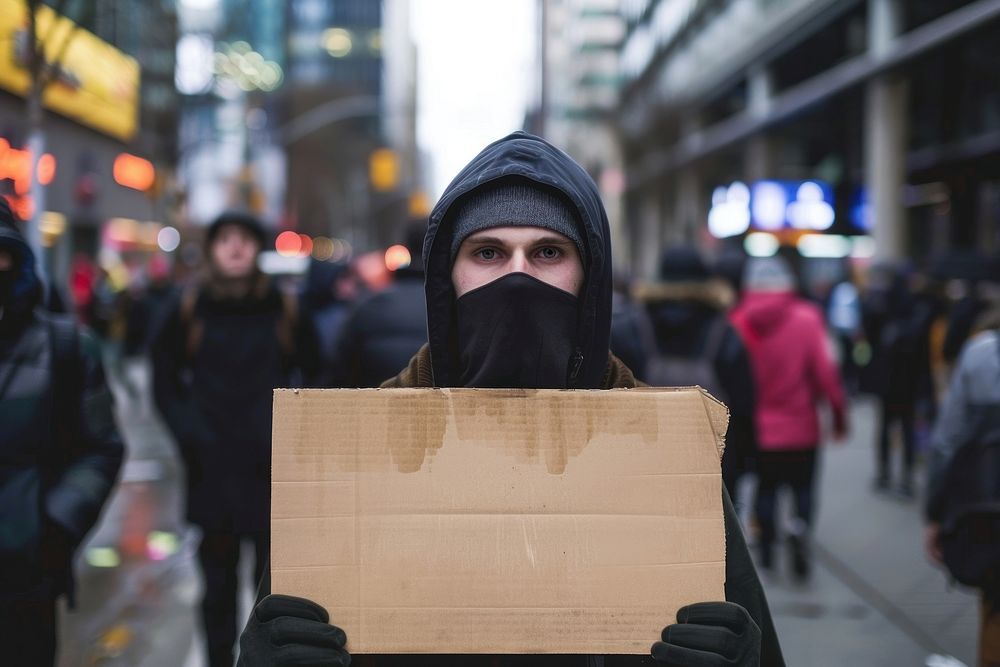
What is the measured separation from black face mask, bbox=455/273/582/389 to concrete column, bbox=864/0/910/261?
1916 cm

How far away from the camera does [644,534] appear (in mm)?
1718

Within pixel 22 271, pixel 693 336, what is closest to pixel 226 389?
pixel 22 271

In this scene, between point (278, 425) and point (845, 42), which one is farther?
point (845, 42)

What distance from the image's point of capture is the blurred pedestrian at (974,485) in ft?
11.2

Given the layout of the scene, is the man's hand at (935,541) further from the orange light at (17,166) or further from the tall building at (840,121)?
the tall building at (840,121)

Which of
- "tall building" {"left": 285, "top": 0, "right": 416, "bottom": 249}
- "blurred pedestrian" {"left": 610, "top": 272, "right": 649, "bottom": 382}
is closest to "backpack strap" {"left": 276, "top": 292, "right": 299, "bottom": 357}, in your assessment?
"blurred pedestrian" {"left": 610, "top": 272, "right": 649, "bottom": 382}

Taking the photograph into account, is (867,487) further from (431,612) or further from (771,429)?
(431,612)

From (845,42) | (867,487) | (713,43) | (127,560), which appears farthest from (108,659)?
(713,43)

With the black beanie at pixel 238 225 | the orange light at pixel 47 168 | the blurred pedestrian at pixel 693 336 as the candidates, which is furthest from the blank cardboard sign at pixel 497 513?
the orange light at pixel 47 168

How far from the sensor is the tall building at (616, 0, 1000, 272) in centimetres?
1702

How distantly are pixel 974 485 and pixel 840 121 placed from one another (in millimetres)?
23435

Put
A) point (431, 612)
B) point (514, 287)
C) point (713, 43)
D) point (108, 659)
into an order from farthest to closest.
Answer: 1. point (713, 43)
2. point (108, 659)
3. point (514, 287)
4. point (431, 612)

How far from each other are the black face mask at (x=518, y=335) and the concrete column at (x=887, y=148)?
19.2 meters

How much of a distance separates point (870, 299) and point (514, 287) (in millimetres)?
11082
